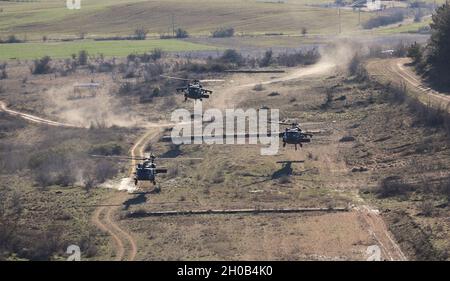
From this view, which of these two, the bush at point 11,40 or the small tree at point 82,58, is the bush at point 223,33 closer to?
the small tree at point 82,58

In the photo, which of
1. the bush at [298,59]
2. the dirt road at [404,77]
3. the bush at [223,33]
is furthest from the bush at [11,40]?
the dirt road at [404,77]

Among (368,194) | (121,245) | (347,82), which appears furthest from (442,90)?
(121,245)

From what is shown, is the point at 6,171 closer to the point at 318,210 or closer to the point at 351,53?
the point at 318,210

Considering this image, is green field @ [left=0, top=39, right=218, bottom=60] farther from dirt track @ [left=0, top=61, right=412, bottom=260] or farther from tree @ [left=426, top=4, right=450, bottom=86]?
dirt track @ [left=0, top=61, right=412, bottom=260]

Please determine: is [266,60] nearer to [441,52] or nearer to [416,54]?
[416,54]

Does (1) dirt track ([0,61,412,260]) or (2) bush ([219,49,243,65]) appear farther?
Result: (2) bush ([219,49,243,65])

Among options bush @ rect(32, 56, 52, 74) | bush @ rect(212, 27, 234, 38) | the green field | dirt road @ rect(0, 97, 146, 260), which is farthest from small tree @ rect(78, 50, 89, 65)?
dirt road @ rect(0, 97, 146, 260)

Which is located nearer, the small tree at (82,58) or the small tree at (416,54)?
the small tree at (416,54)
